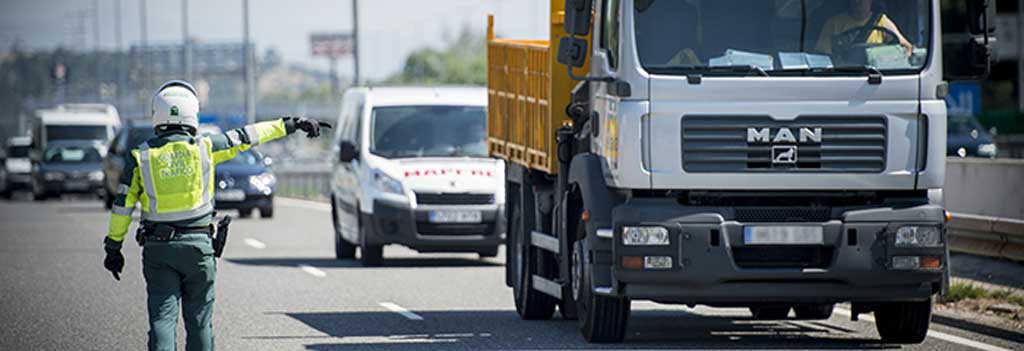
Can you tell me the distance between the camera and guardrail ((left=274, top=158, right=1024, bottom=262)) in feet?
52.0

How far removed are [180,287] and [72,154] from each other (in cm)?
4049

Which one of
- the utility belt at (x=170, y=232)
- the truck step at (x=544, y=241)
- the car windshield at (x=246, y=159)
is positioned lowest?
the car windshield at (x=246, y=159)

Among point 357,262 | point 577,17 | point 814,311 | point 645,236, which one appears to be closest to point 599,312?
point 645,236

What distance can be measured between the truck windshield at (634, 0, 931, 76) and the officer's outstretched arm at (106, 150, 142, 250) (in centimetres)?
320

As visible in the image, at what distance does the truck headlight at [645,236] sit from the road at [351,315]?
102 cm

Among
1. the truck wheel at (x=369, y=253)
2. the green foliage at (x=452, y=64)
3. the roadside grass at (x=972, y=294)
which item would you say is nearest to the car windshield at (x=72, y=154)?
the truck wheel at (x=369, y=253)

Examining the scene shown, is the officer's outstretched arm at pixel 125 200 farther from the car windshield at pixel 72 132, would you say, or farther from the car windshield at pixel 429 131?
the car windshield at pixel 72 132

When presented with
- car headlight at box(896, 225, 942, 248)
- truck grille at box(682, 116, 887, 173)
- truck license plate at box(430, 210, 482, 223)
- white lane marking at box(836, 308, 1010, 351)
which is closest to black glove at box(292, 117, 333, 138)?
truck grille at box(682, 116, 887, 173)

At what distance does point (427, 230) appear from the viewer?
20.9 m

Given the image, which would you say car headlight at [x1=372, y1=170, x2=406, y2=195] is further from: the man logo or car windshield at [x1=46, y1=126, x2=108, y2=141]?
car windshield at [x1=46, y1=126, x2=108, y2=141]

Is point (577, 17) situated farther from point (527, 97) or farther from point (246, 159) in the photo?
point (246, 159)

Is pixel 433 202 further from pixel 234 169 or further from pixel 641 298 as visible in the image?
pixel 234 169

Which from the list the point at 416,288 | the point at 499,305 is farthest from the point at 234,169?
the point at 499,305

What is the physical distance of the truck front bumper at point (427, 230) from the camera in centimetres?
2088
